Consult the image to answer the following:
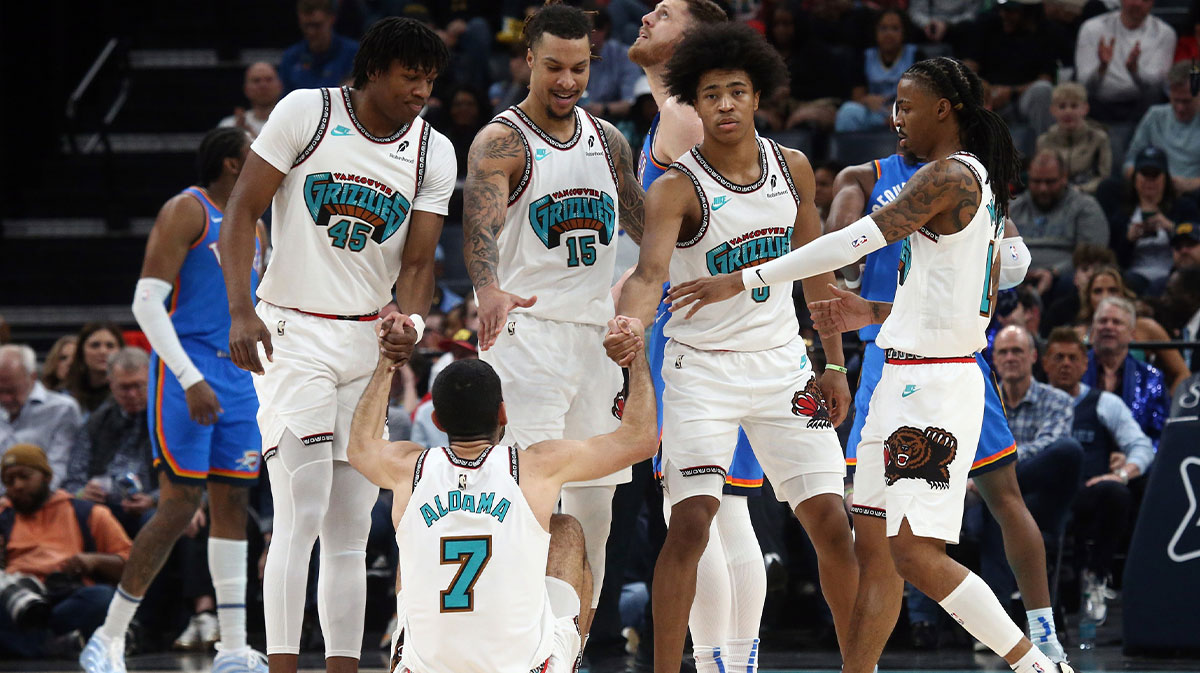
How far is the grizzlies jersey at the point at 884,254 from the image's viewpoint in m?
6.30

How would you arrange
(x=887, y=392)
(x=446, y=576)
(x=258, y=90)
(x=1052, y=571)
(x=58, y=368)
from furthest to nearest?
(x=258, y=90) < (x=58, y=368) < (x=1052, y=571) < (x=887, y=392) < (x=446, y=576)

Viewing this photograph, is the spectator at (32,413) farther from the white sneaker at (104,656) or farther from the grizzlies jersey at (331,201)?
the grizzlies jersey at (331,201)

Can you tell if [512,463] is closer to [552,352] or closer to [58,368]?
[552,352]

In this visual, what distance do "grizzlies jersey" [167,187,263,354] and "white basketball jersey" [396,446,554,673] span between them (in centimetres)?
259

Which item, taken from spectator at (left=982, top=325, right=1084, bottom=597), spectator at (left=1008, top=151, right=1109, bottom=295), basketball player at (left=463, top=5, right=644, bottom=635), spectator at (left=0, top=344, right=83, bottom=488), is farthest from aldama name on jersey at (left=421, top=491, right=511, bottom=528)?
spectator at (left=1008, top=151, right=1109, bottom=295)

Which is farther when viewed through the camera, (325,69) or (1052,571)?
(325,69)

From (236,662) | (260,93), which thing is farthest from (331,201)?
(260,93)

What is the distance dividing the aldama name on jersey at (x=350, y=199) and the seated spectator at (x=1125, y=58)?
8.14 meters

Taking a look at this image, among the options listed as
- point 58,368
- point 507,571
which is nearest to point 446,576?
point 507,571

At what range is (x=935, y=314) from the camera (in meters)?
5.20

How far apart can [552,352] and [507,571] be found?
43.9 inches

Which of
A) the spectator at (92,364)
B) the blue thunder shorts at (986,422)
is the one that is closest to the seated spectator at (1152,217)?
the blue thunder shorts at (986,422)

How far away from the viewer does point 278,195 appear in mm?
5629

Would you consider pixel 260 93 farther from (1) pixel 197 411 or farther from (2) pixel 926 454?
(2) pixel 926 454
